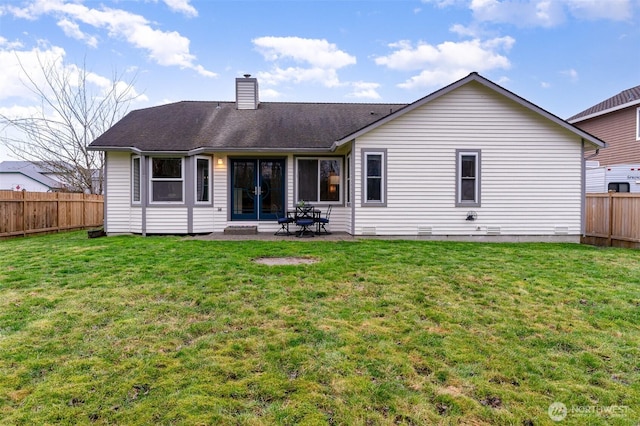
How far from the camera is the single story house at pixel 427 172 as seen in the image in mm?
9453

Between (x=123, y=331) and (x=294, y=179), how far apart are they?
8.16 meters

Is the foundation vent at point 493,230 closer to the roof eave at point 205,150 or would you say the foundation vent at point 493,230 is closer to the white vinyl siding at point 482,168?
the white vinyl siding at point 482,168

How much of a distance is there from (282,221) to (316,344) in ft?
23.6

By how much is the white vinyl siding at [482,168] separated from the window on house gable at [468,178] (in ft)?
0.51

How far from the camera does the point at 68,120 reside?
1681 cm

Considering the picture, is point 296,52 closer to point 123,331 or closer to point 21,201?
point 21,201

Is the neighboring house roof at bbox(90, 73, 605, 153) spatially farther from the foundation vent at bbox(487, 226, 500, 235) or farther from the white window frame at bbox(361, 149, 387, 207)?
the foundation vent at bbox(487, 226, 500, 235)

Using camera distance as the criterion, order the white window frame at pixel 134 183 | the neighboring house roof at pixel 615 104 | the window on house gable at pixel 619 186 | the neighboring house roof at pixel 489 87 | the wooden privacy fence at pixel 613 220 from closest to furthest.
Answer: the wooden privacy fence at pixel 613 220, the neighboring house roof at pixel 489 87, the white window frame at pixel 134 183, the window on house gable at pixel 619 186, the neighboring house roof at pixel 615 104

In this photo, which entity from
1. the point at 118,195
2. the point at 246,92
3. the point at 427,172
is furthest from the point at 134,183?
the point at 427,172

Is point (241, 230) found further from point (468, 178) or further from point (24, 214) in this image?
point (24, 214)

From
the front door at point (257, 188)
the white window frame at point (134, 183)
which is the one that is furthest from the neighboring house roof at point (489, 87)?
the white window frame at point (134, 183)

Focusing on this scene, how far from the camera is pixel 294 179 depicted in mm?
Answer: 11070

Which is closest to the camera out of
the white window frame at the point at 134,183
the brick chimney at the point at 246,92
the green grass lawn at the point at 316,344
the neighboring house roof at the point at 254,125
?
the green grass lawn at the point at 316,344

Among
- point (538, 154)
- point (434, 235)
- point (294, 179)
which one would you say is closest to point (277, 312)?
point (434, 235)
